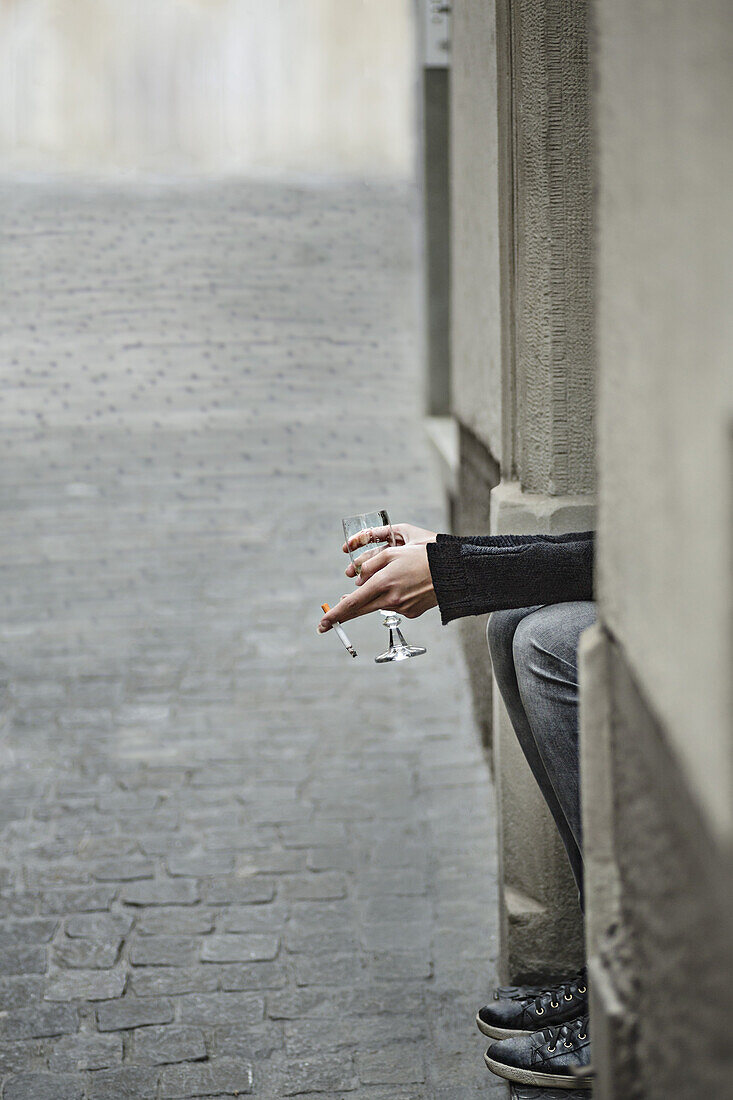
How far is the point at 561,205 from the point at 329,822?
6.74 feet

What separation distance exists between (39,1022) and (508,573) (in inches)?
59.4

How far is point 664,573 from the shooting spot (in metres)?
1.06

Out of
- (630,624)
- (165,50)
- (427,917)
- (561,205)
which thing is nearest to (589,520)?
(561,205)

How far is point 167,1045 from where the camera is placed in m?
2.61

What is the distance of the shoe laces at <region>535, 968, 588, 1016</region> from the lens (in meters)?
2.34

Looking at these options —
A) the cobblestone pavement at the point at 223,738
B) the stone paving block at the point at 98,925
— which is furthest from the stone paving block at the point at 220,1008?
the stone paving block at the point at 98,925

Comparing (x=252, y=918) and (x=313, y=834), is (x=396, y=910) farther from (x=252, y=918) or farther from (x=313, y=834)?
(x=313, y=834)

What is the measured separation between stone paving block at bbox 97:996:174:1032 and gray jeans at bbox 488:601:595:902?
3.62ft

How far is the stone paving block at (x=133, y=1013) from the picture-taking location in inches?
106

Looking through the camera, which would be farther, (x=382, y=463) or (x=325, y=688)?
(x=382, y=463)

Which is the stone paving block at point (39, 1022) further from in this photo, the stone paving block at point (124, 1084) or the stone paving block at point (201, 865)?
the stone paving block at point (201, 865)

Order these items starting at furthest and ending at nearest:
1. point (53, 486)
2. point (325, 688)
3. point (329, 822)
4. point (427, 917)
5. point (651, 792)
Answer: point (53, 486), point (325, 688), point (329, 822), point (427, 917), point (651, 792)

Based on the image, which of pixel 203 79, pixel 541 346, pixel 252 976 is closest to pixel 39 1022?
pixel 252 976

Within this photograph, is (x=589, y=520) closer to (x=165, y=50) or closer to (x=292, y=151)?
(x=292, y=151)
